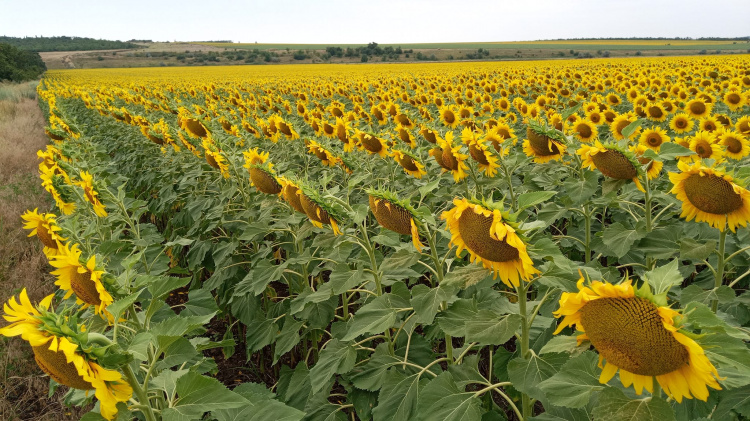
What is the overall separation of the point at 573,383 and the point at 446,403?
595 mm

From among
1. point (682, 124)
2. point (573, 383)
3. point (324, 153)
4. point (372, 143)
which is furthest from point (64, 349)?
point (682, 124)

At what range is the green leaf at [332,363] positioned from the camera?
2367 mm

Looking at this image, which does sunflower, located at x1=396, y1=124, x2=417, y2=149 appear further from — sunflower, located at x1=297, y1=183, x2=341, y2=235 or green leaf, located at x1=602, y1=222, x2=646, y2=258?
sunflower, located at x1=297, y1=183, x2=341, y2=235

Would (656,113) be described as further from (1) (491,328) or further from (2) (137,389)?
(2) (137,389)

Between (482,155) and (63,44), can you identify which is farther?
(63,44)


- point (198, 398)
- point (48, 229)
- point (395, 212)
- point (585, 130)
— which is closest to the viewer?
point (198, 398)

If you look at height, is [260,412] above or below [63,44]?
below

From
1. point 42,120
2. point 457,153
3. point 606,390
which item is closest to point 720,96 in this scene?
point 457,153

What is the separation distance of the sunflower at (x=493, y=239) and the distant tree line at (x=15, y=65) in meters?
54.7

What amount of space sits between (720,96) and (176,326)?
10.2m

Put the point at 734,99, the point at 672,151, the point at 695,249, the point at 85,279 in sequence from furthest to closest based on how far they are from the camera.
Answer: the point at 734,99 → the point at 672,151 → the point at 695,249 → the point at 85,279

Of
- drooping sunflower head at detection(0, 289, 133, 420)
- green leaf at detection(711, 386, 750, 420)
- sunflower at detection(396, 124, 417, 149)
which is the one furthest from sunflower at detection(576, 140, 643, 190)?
sunflower at detection(396, 124, 417, 149)

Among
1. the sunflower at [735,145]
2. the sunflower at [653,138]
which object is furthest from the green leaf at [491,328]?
the sunflower at [735,145]

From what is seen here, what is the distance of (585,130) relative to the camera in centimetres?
512
